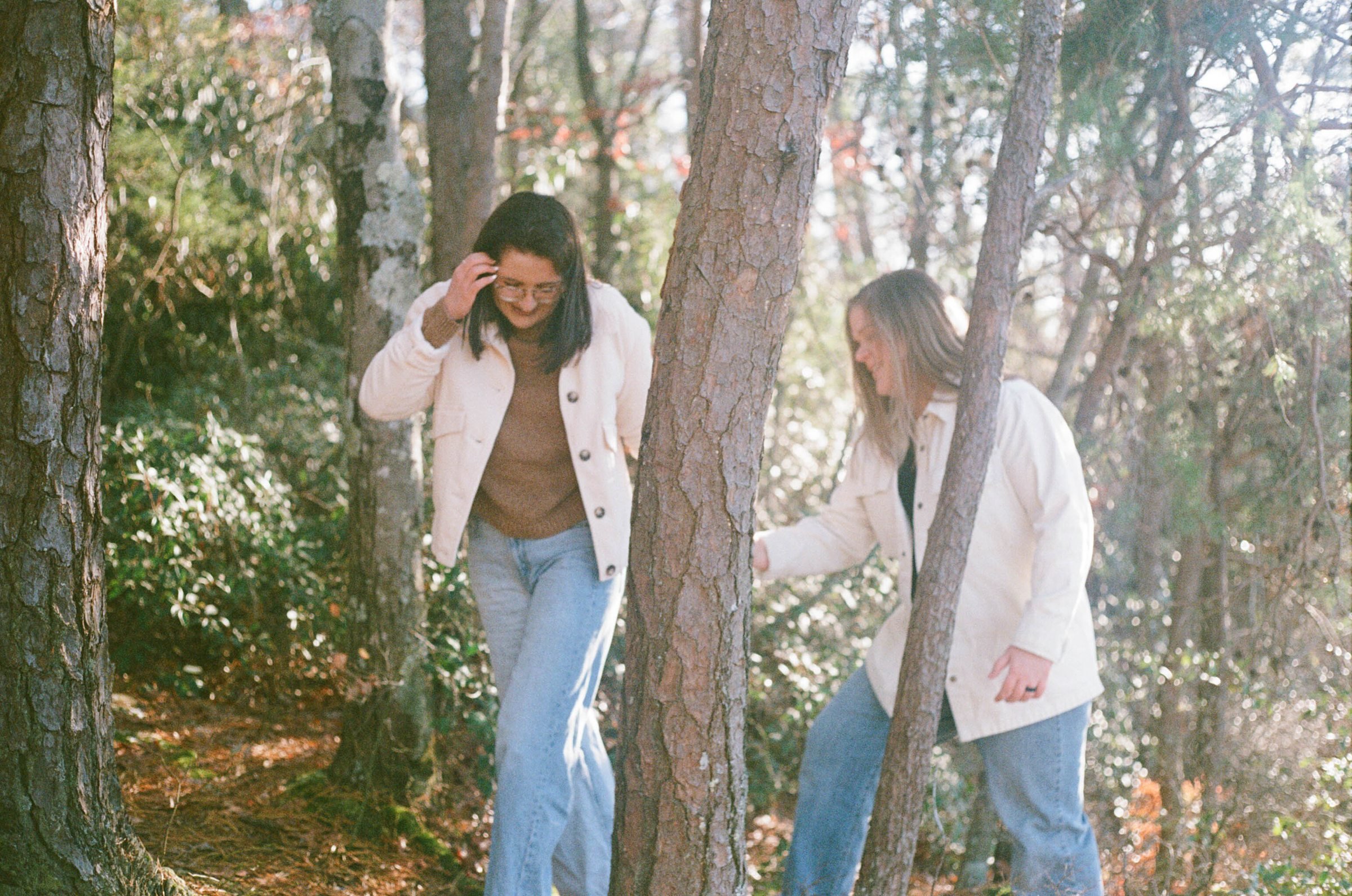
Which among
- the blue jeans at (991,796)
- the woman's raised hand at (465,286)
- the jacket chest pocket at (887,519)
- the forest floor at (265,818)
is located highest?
the woman's raised hand at (465,286)

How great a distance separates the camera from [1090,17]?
317cm

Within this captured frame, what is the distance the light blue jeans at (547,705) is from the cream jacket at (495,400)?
89 millimetres

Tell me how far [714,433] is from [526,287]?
0.82 metres

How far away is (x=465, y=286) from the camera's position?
99.2 inches

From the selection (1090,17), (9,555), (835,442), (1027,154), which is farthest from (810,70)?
(835,442)

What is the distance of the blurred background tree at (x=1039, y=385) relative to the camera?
3273 millimetres

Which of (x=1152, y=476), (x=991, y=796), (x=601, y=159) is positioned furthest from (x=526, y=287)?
(x=601, y=159)

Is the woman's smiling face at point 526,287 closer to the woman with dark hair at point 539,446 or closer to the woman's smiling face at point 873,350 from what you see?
the woman with dark hair at point 539,446

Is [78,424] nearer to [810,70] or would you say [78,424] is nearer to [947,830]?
[810,70]

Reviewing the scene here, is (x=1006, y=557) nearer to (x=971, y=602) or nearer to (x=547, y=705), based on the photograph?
(x=971, y=602)

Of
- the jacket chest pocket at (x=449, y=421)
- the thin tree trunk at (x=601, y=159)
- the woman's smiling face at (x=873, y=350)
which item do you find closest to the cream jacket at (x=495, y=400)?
the jacket chest pocket at (x=449, y=421)

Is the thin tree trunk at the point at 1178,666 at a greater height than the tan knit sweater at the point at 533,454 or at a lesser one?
Answer: lesser

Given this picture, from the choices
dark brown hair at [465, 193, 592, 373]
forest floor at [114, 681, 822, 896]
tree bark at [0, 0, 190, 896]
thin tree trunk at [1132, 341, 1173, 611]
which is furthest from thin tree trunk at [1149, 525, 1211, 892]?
tree bark at [0, 0, 190, 896]

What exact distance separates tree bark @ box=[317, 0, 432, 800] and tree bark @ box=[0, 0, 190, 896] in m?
1.07
